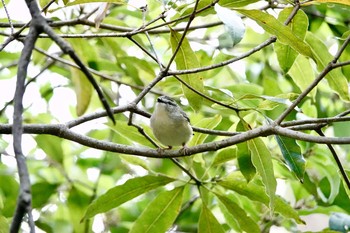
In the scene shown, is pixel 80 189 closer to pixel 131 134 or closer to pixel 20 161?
pixel 131 134

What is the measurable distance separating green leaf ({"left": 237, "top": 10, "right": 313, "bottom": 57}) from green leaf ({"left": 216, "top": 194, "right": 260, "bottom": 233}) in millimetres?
728

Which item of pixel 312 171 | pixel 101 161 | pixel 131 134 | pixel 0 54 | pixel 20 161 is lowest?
pixel 20 161

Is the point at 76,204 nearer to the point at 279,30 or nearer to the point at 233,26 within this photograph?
the point at 279,30

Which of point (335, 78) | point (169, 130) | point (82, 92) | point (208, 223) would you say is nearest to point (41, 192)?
point (82, 92)

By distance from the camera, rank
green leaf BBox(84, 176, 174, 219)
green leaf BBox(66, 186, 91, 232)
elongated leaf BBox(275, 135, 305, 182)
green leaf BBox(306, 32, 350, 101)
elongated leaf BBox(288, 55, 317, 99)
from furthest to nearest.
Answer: green leaf BBox(66, 186, 91, 232) < elongated leaf BBox(288, 55, 317, 99) < green leaf BBox(84, 176, 174, 219) < green leaf BBox(306, 32, 350, 101) < elongated leaf BBox(275, 135, 305, 182)

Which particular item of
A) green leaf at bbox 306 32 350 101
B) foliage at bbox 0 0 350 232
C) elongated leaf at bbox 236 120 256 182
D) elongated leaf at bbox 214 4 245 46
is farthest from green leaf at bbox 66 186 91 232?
elongated leaf at bbox 214 4 245 46

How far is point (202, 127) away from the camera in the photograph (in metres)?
2.62

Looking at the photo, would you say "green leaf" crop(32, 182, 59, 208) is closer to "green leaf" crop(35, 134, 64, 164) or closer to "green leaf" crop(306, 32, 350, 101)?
"green leaf" crop(35, 134, 64, 164)

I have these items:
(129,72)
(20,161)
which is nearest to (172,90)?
(129,72)

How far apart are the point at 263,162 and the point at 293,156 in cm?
10

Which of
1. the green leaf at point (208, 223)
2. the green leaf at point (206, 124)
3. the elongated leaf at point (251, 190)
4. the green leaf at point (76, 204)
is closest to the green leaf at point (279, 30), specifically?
the green leaf at point (206, 124)

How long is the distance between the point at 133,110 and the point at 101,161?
1.66m

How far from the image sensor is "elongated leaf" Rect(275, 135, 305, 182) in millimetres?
2211

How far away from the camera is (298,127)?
1991 millimetres
